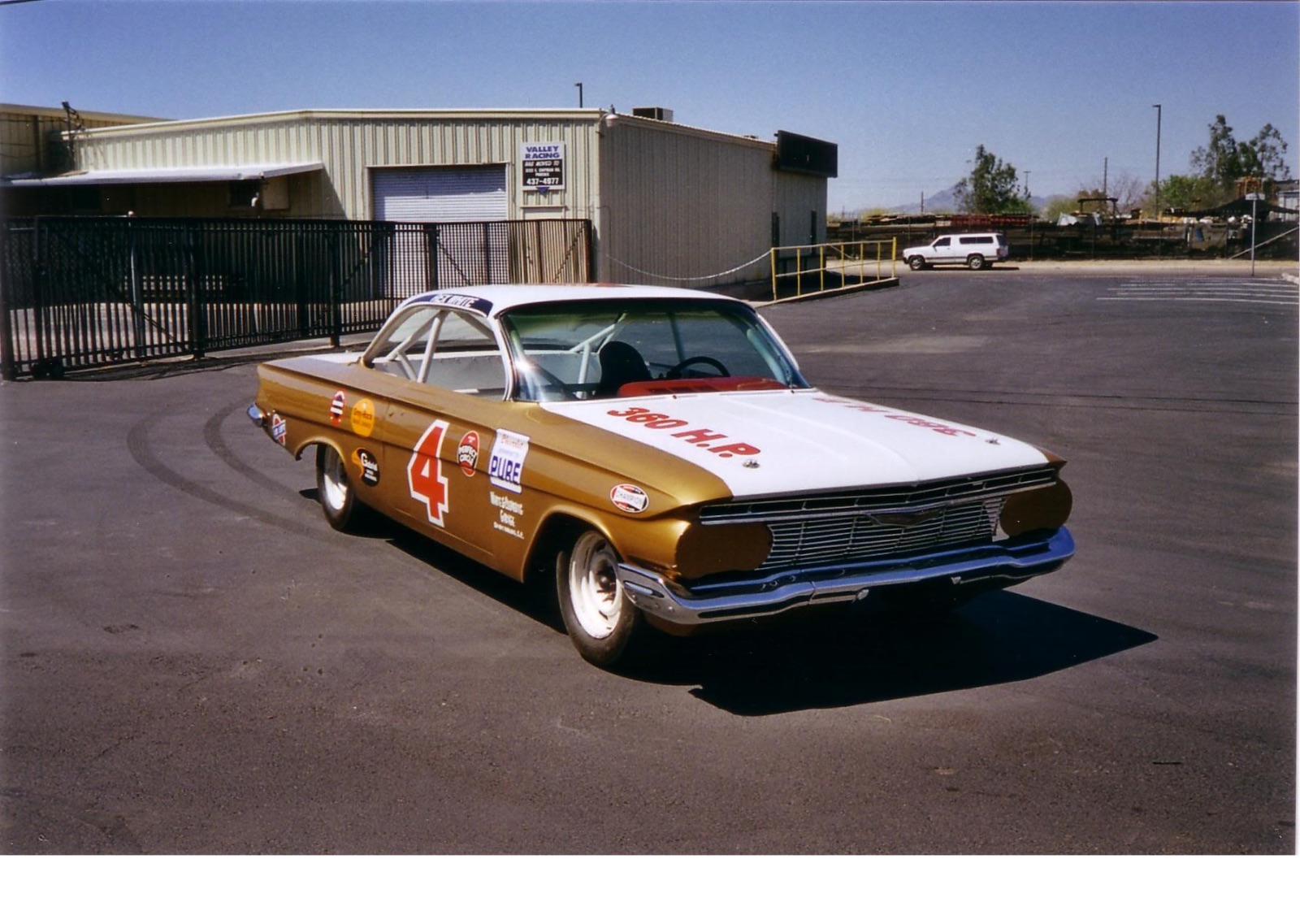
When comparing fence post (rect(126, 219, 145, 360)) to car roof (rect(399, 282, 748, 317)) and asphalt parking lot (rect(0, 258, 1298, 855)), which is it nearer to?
asphalt parking lot (rect(0, 258, 1298, 855))

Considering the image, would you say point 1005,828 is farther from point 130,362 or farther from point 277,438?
point 130,362

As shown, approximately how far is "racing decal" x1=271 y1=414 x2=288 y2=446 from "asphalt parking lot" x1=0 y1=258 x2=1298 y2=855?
47 centimetres

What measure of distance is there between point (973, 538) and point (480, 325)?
2.65m

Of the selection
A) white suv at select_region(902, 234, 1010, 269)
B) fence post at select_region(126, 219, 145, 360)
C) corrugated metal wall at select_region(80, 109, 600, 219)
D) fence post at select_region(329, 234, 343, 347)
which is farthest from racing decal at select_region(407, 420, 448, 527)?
white suv at select_region(902, 234, 1010, 269)

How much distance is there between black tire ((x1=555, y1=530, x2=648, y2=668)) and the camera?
526 centimetres

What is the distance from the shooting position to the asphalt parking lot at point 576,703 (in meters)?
4.01

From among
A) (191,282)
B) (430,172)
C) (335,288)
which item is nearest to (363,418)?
(191,282)

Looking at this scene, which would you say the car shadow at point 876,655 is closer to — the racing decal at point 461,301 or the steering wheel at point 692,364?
the steering wheel at point 692,364

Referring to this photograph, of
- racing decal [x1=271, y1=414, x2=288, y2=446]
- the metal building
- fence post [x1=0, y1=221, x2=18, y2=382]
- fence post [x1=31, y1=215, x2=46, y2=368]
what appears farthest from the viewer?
the metal building

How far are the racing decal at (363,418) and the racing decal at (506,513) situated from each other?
1380 millimetres

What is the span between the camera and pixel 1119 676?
5.40 metres

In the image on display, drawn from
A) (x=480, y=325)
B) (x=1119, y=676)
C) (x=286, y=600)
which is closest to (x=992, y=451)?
(x=1119, y=676)

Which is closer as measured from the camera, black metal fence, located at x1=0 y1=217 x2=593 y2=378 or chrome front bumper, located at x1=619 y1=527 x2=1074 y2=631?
chrome front bumper, located at x1=619 y1=527 x2=1074 y2=631

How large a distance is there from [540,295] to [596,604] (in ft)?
5.90
